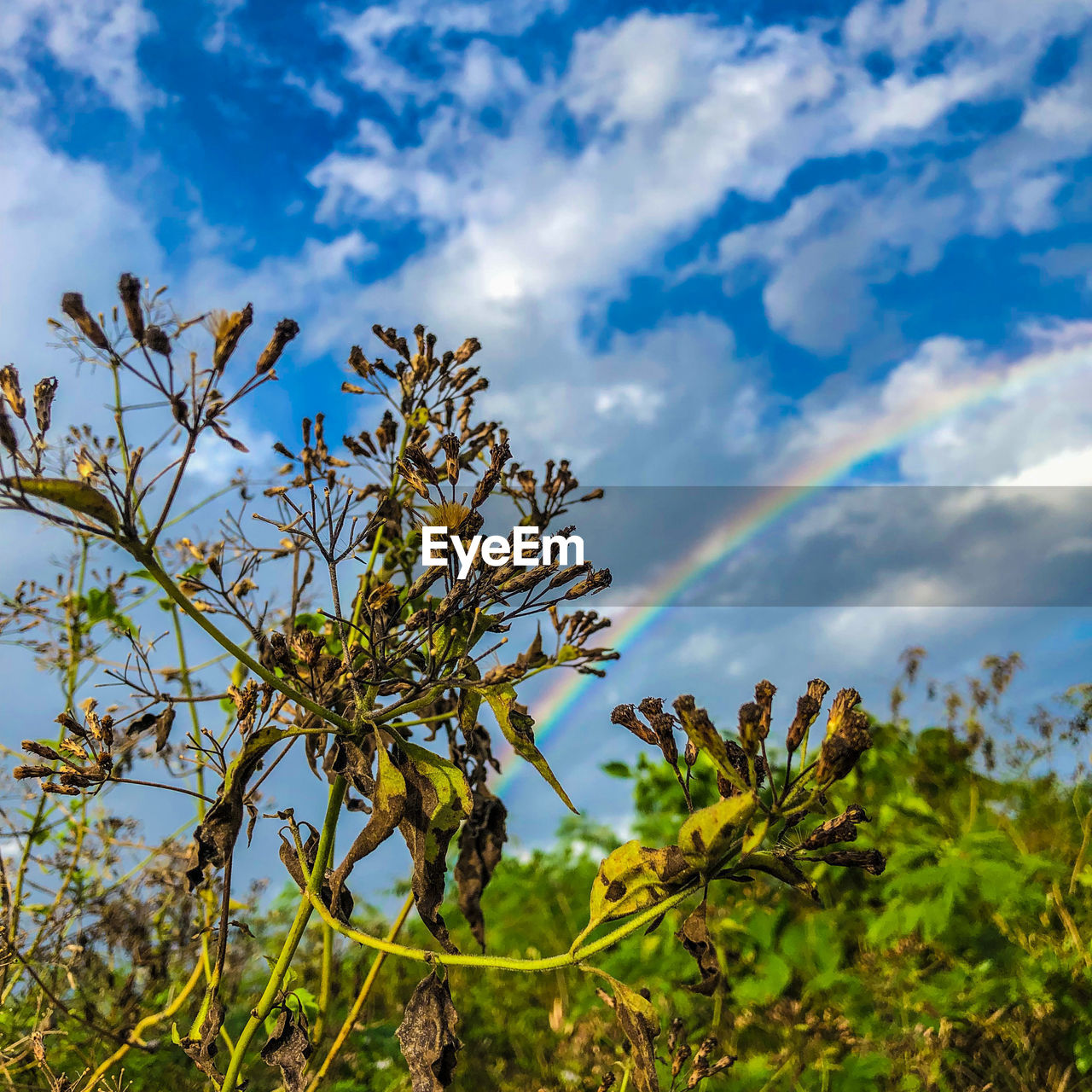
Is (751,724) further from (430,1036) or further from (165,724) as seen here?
(165,724)

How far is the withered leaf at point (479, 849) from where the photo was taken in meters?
2.19

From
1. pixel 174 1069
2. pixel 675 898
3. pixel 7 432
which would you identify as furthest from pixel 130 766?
pixel 675 898

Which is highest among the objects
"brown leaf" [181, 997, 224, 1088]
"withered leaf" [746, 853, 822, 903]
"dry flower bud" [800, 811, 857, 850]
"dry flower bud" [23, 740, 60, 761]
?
"dry flower bud" [23, 740, 60, 761]

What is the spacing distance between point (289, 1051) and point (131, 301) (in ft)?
4.23

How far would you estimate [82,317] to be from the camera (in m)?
1.28

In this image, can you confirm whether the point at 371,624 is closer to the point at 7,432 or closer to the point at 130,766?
the point at 7,432

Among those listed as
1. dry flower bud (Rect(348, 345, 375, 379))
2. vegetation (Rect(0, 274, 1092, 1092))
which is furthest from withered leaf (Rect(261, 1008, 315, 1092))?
dry flower bud (Rect(348, 345, 375, 379))

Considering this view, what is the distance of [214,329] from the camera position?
1348mm

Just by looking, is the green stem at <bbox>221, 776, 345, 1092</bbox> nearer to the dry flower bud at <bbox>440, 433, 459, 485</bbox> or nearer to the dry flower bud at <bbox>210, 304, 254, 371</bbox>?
the dry flower bud at <bbox>440, 433, 459, 485</bbox>

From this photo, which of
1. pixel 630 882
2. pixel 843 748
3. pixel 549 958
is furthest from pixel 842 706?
pixel 549 958

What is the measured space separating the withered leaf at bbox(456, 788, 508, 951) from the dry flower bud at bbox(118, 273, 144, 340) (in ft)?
4.53

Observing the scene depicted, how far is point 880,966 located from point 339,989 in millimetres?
2357

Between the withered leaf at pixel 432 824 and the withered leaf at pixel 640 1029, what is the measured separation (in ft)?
1.07

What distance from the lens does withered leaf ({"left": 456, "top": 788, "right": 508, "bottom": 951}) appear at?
2191 millimetres
